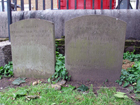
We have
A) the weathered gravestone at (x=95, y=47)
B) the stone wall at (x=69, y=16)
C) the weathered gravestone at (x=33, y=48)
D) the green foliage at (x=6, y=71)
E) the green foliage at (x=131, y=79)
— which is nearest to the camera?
the green foliage at (x=131, y=79)

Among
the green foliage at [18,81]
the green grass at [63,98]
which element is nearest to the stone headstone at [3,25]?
the green foliage at [18,81]

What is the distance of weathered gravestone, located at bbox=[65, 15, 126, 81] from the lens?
260cm

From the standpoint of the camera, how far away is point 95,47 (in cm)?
268

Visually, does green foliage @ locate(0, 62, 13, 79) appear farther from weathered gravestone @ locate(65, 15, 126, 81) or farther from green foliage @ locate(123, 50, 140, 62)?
green foliage @ locate(123, 50, 140, 62)

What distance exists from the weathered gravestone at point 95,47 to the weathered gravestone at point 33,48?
0.40 m

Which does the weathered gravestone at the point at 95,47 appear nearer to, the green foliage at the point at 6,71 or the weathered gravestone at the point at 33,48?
the weathered gravestone at the point at 33,48

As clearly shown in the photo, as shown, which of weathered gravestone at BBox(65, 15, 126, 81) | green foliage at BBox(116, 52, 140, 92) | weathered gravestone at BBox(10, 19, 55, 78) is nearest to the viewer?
green foliage at BBox(116, 52, 140, 92)

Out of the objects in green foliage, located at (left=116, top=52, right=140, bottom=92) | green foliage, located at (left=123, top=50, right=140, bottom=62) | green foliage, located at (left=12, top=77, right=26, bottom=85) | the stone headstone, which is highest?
the stone headstone

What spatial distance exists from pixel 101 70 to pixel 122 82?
46 centimetres

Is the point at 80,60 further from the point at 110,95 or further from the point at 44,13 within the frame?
the point at 44,13

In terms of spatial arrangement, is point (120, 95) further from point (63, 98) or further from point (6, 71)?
point (6, 71)

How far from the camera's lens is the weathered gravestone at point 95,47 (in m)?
2.60

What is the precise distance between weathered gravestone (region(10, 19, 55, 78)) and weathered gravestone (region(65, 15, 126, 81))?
40cm

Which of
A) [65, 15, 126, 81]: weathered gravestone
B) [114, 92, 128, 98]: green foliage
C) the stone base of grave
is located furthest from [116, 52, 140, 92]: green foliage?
the stone base of grave
